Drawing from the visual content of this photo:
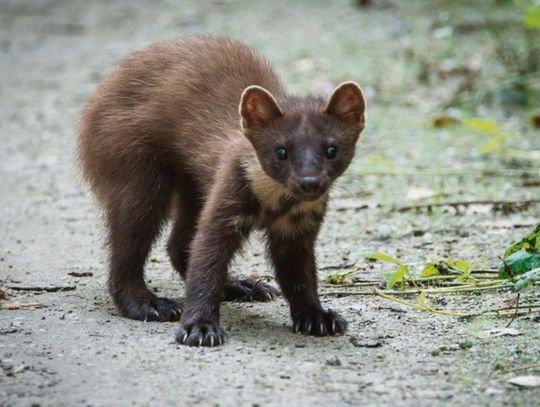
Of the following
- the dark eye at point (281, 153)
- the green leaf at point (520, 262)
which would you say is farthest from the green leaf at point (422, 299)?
the dark eye at point (281, 153)

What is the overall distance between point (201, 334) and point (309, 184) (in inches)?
36.1

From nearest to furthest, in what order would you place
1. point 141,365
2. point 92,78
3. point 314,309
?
point 141,365 → point 314,309 → point 92,78

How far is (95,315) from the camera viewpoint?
5895 mm

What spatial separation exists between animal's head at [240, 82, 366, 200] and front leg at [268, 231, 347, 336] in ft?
1.86

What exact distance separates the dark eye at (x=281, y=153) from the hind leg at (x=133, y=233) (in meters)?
1.06

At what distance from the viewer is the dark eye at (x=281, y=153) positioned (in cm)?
540

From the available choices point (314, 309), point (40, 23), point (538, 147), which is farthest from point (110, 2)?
point (314, 309)

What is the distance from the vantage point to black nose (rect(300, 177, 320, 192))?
5.23 m

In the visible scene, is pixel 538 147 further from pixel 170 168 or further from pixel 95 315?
pixel 95 315

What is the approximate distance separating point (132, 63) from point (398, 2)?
30.0ft

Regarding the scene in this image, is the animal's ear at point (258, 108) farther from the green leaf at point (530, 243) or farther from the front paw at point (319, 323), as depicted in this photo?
the green leaf at point (530, 243)

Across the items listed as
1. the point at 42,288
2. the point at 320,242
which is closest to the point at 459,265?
the point at 320,242

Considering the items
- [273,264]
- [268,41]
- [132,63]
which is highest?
[268,41]

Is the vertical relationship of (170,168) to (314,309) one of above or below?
above
